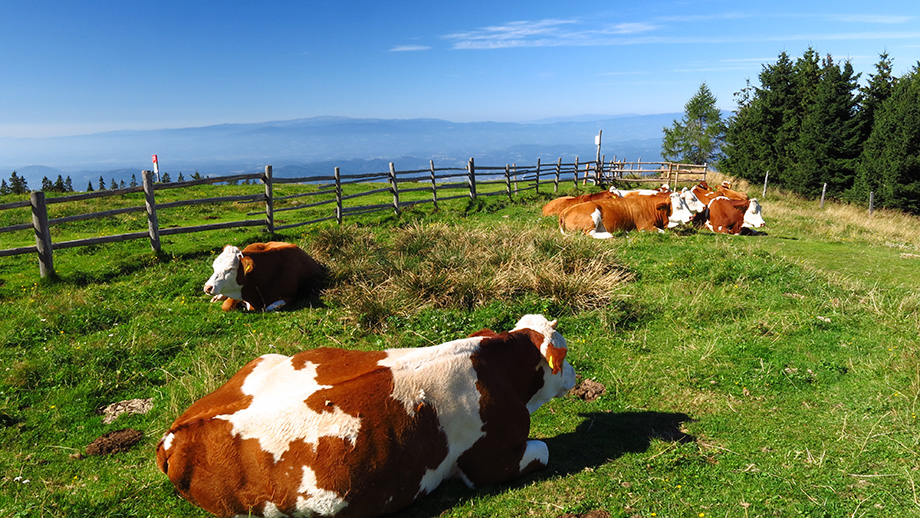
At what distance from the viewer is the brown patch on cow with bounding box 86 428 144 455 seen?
15.1ft

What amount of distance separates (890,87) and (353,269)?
105ft

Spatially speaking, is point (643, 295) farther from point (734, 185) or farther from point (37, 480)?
point (734, 185)

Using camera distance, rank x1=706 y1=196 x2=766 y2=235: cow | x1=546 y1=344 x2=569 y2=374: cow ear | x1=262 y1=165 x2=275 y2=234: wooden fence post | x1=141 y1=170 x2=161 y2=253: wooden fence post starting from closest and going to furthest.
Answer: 1. x1=546 y1=344 x2=569 y2=374: cow ear
2. x1=141 y1=170 x2=161 y2=253: wooden fence post
3. x1=262 y1=165 x2=275 y2=234: wooden fence post
4. x1=706 y1=196 x2=766 y2=235: cow

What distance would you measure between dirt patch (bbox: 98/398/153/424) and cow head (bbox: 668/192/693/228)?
12.4 m

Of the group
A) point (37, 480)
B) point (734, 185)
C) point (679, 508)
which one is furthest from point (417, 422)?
point (734, 185)

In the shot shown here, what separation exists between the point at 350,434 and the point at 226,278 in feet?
18.0

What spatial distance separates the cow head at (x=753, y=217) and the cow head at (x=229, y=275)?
1326 cm

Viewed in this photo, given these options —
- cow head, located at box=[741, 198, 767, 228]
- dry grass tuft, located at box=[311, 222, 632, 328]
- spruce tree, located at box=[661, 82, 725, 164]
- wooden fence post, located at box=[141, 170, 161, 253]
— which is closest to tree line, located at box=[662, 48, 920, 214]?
cow head, located at box=[741, 198, 767, 228]

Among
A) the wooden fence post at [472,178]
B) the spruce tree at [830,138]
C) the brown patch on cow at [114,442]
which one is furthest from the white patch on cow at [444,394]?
the spruce tree at [830,138]

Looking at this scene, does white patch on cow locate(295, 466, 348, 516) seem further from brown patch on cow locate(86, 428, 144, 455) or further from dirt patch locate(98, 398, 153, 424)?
dirt patch locate(98, 398, 153, 424)

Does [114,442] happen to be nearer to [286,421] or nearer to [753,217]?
[286,421]

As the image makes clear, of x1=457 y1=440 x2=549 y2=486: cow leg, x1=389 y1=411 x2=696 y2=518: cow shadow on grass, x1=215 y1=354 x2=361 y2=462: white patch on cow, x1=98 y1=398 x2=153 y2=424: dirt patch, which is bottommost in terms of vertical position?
x1=98 y1=398 x2=153 y2=424: dirt patch

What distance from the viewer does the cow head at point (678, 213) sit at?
14.0 m

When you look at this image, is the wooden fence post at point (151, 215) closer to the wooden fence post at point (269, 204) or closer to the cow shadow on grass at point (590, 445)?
the wooden fence post at point (269, 204)
